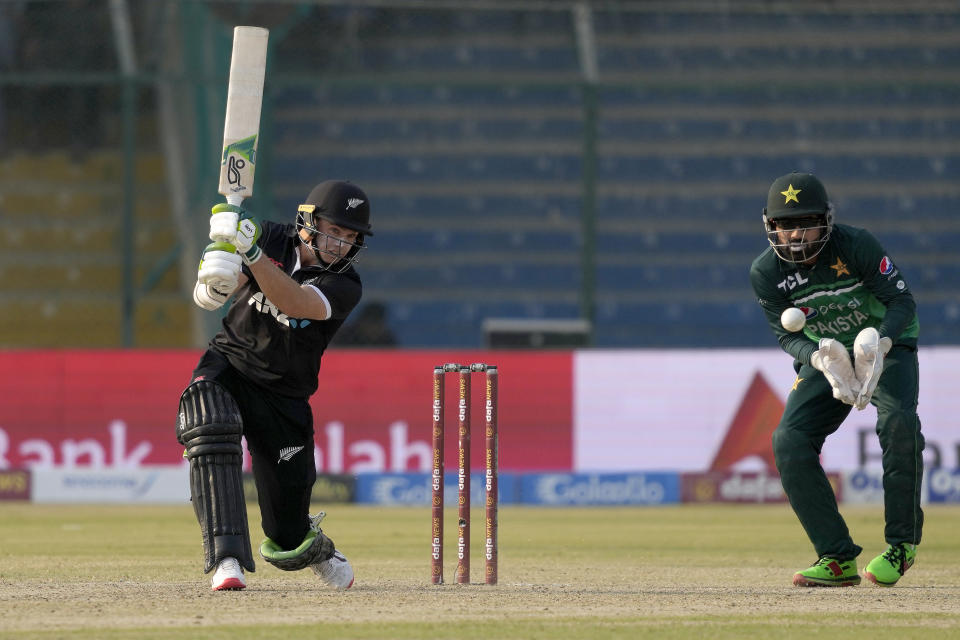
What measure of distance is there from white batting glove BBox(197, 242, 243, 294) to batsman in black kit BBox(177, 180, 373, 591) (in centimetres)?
18

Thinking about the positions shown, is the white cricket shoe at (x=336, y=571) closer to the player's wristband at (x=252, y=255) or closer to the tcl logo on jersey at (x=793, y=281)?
the player's wristband at (x=252, y=255)

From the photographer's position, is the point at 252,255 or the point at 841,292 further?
the point at 841,292

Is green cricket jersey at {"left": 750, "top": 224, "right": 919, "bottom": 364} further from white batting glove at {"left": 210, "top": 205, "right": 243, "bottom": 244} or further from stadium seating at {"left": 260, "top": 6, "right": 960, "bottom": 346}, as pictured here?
stadium seating at {"left": 260, "top": 6, "right": 960, "bottom": 346}

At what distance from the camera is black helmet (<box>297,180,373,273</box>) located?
541cm

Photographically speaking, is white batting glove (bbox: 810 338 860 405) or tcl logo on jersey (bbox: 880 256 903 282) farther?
tcl logo on jersey (bbox: 880 256 903 282)

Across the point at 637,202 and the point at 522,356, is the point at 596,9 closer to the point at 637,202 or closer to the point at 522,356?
the point at 637,202

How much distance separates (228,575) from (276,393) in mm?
686

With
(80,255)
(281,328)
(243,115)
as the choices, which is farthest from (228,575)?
(80,255)

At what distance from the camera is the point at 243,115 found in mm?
5410

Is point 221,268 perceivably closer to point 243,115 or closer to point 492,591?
point 243,115

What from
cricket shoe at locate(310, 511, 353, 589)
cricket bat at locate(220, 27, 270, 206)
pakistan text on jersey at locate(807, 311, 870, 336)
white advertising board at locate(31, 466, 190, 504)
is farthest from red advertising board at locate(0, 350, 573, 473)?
cricket bat at locate(220, 27, 270, 206)

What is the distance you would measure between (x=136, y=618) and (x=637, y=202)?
11.4 meters

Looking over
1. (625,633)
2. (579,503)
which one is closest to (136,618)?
(625,633)

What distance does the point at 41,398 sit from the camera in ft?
40.3
